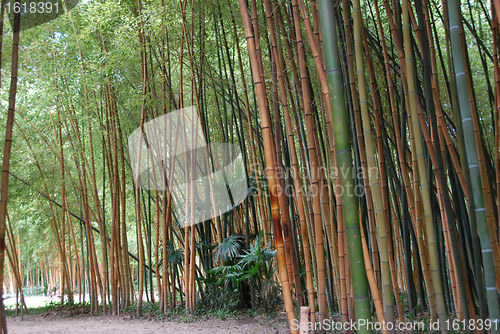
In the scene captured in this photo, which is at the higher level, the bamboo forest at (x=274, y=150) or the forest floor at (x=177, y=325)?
the bamboo forest at (x=274, y=150)

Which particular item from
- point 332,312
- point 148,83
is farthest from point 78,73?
point 332,312

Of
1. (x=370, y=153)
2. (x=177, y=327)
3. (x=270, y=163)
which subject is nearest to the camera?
(x=270, y=163)

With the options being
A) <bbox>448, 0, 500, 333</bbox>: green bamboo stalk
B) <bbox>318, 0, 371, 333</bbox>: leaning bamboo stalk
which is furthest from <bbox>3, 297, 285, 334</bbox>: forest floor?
<bbox>318, 0, 371, 333</bbox>: leaning bamboo stalk

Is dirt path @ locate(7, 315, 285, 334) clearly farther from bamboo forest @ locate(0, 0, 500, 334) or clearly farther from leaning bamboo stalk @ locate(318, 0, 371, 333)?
leaning bamboo stalk @ locate(318, 0, 371, 333)

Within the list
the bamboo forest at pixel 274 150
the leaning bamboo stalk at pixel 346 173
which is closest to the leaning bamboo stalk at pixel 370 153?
the bamboo forest at pixel 274 150

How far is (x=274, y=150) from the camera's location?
284 cm

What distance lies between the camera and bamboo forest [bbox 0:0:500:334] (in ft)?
5.87

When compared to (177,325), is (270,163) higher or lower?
higher

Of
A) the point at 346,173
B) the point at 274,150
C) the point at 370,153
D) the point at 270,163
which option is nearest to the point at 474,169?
the point at 370,153

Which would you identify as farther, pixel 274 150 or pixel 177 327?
pixel 177 327

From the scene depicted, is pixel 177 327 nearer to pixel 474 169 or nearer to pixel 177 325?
pixel 177 325

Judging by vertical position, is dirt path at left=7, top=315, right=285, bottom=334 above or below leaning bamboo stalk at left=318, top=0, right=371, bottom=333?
below

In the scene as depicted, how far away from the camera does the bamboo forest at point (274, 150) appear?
1788 millimetres

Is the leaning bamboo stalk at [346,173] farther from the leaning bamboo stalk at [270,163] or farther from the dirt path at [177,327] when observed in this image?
the dirt path at [177,327]
